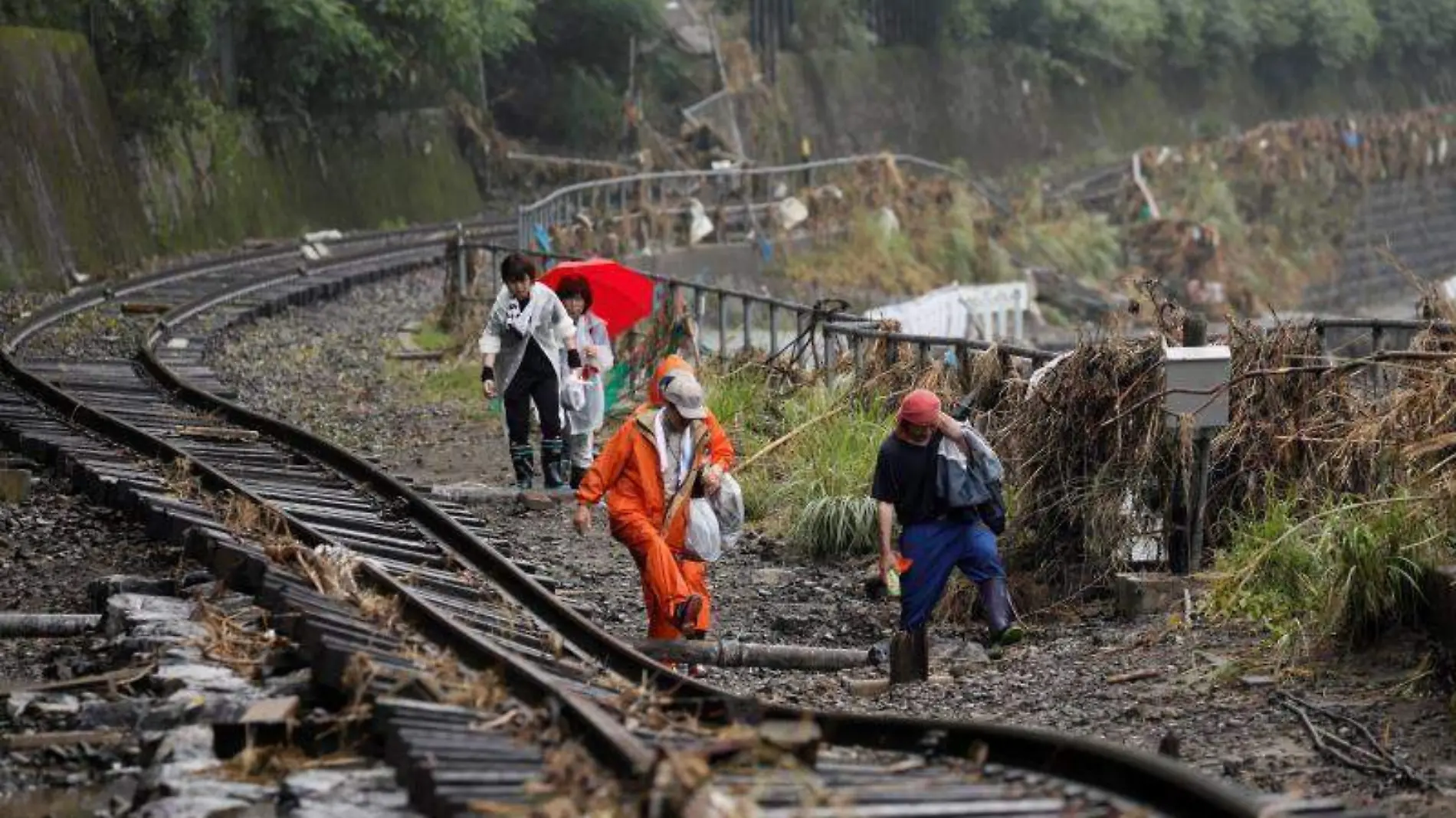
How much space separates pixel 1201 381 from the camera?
13539mm

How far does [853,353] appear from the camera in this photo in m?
18.8

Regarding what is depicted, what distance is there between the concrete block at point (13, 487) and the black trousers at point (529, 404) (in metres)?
3.34

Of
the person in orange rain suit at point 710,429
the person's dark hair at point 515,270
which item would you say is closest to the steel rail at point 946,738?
the person in orange rain suit at point 710,429

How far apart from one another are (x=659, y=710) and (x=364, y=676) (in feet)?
3.33

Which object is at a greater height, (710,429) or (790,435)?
(710,429)

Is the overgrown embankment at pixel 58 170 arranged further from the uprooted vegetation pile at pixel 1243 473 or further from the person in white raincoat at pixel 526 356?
the uprooted vegetation pile at pixel 1243 473

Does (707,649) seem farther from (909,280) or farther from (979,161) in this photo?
(979,161)

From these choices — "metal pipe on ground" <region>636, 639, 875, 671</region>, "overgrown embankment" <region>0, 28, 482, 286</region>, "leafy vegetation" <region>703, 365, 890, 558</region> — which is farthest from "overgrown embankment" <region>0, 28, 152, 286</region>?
"metal pipe on ground" <region>636, 639, 875, 671</region>

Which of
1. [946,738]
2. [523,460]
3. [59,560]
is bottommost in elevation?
[946,738]

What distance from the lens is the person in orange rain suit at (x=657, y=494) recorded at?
1223 centimetres

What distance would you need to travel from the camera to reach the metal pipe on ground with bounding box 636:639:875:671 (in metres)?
12.2

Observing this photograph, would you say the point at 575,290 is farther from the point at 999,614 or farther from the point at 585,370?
the point at 999,614

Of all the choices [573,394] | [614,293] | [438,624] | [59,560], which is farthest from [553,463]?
[438,624]

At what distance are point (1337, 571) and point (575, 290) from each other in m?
7.18
